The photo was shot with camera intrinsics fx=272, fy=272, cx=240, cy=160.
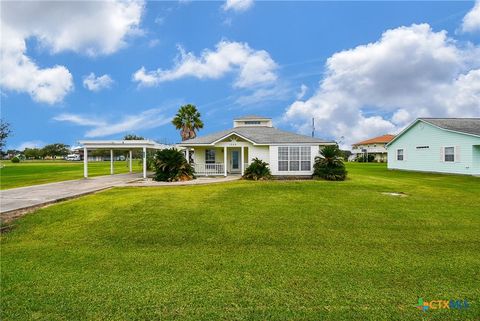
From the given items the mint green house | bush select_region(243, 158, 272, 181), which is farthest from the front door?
the mint green house

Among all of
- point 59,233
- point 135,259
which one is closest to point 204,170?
point 59,233

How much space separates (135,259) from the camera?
5.86 metres

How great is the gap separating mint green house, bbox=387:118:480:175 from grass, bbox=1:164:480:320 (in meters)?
13.7

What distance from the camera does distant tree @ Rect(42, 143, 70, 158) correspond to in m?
106

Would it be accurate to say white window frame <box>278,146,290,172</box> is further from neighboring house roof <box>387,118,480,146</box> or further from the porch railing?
neighboring house roof <box>387,118,480,146</box>

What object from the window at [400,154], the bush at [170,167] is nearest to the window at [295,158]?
the bush at [170,167]

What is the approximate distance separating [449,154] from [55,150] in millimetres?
124795

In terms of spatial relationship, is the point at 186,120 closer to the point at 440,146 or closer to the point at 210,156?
the point at 210,156

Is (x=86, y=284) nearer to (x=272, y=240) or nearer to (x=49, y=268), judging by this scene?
(x=49, y=268)

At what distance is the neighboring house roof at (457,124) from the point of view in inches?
867

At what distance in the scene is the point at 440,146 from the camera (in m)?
23.7

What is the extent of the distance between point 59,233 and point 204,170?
598 inches

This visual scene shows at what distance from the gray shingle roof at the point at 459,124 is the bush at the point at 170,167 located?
72.0 ft

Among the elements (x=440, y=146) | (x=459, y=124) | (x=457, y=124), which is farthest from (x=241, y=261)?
(x=459, y=124)
